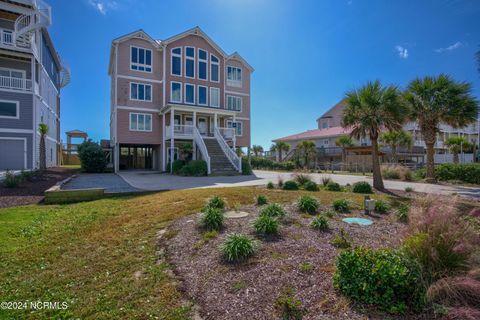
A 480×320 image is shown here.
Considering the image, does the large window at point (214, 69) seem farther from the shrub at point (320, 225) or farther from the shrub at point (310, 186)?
the shrub at point (320, 225)

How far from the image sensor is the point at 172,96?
23.7 meters

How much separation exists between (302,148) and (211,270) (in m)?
31.4

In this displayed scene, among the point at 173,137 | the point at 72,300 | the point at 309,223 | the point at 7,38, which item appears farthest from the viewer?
the point at 173,137

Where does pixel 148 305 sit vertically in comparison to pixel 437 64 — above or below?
below

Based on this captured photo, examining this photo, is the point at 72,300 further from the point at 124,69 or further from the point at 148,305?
Answer: the point at 124,69

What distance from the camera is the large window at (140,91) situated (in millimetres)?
22516

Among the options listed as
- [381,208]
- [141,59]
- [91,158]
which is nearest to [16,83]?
[91,158]

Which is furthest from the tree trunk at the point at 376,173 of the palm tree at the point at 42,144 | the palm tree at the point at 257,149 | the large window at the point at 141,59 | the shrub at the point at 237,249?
the palm tree at the point at 257,149

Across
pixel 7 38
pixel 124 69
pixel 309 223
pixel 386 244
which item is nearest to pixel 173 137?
pixel 124 69

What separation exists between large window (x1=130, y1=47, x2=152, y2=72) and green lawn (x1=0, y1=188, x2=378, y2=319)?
1844 cm

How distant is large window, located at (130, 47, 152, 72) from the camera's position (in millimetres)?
22453

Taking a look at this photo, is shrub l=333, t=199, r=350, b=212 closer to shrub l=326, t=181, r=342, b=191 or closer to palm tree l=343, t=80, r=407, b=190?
shrub l=326, t=181, r=342, b=191

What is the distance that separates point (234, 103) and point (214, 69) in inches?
159

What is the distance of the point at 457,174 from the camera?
15.8 meters
